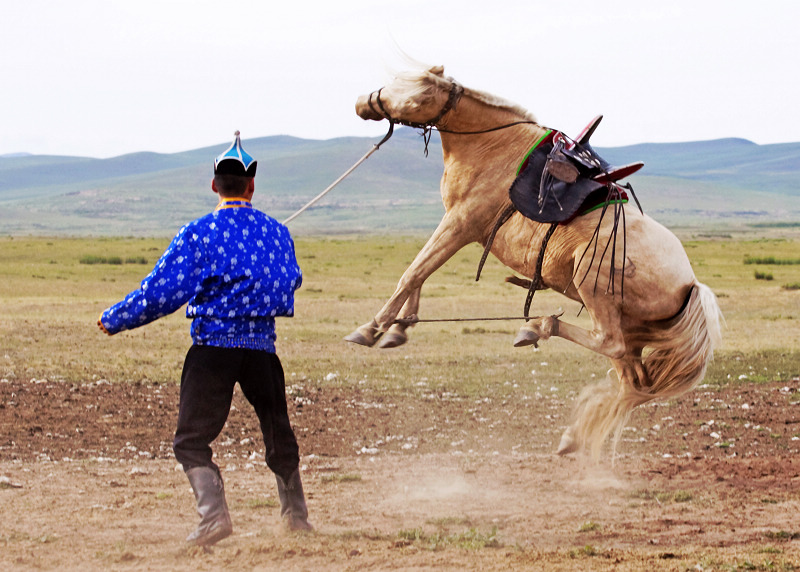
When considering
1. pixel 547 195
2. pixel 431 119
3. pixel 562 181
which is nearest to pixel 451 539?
pixel 547 195

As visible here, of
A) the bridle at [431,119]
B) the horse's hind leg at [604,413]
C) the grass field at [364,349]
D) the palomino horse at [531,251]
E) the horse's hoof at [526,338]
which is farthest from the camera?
the grass field at [364,349]

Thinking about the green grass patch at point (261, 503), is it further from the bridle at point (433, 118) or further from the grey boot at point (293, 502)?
the bridle at point (433, 118)

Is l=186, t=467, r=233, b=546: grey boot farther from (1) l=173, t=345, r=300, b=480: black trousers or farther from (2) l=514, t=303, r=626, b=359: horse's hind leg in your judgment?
(2) l=514, t=303, r=626, b=359: horse's hind leg

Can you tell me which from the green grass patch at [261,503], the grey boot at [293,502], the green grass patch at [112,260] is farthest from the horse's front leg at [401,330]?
the green grass patch at [112,260]

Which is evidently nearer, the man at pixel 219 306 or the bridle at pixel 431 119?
the man at pixel 219 306

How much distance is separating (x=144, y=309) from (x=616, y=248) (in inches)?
112

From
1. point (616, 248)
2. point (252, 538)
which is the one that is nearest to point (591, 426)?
point (616, 248)

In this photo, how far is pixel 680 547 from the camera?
5609 millimetres

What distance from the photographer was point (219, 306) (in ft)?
17.3

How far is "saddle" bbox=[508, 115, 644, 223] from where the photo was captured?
20.3 feet

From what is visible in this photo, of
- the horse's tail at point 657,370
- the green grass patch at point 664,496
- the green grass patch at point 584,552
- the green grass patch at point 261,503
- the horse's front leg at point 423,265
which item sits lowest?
the green grass patch at point 664,496

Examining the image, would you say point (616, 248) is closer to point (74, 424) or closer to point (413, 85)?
point (413, 85)

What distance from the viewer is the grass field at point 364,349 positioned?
1267 cm

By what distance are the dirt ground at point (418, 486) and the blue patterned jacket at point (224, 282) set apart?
120cm
